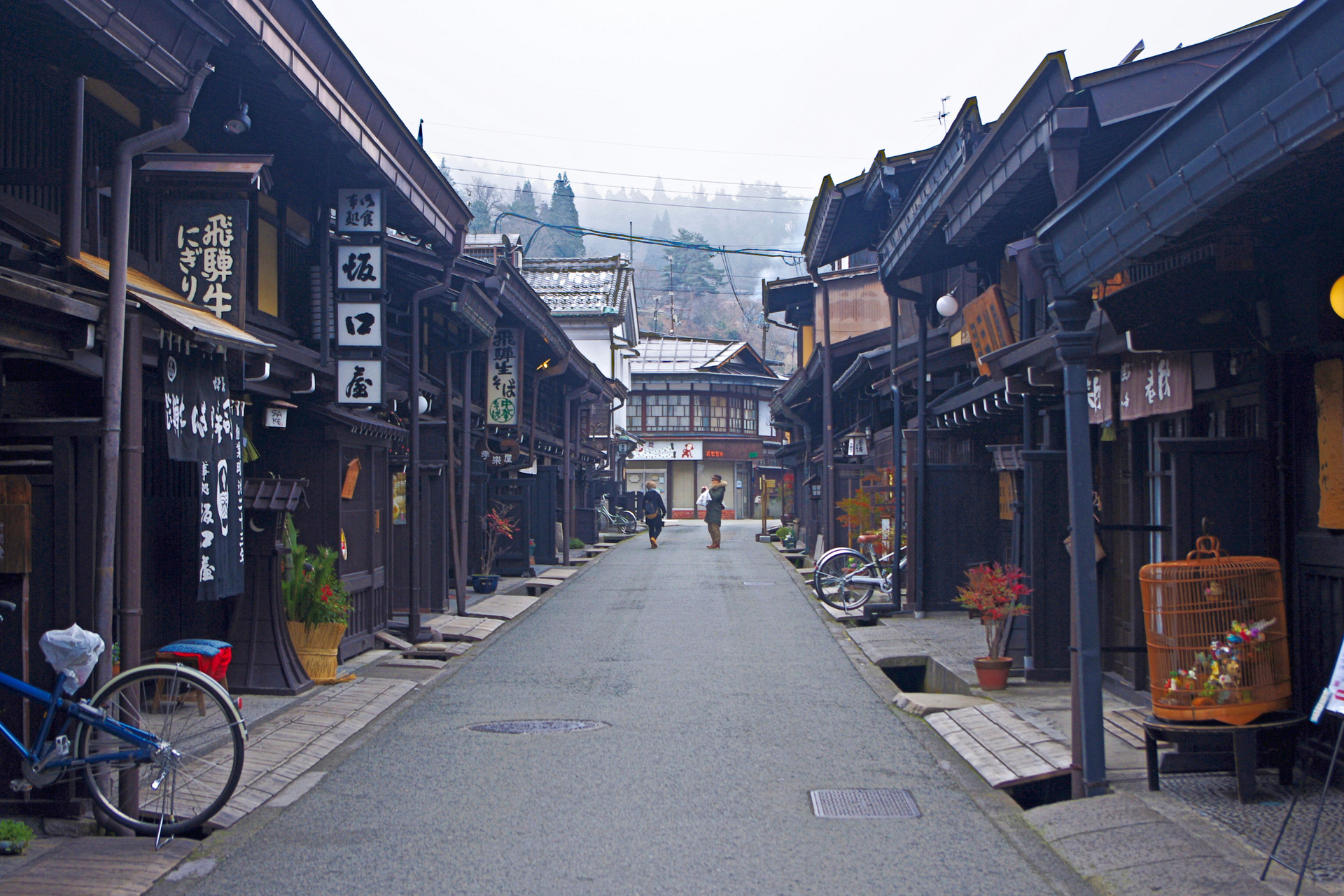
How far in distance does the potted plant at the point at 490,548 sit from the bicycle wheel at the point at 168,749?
44.8 feet

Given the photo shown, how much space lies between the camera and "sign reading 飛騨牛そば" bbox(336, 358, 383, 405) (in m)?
11.7

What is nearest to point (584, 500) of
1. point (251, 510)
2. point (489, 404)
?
point (489, 404)

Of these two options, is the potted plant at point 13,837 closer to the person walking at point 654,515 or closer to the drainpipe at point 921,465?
the drainpipe at point 921,465

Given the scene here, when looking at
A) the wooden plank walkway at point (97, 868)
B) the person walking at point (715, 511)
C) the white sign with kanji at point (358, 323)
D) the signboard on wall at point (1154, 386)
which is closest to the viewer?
the wooden plank walkway at point (97, 868)

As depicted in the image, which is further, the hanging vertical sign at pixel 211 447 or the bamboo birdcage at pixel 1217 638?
the hanging vertical sign at pixel 211 447

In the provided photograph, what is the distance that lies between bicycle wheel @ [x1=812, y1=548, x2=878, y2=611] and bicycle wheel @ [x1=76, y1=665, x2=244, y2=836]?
11.9 metres

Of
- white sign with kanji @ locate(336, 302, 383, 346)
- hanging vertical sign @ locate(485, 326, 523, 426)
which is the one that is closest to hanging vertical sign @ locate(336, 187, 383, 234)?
white sign with kanji @ locate(336, 302, 383, 346)

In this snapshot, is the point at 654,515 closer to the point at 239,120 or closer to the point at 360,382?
the point at 360,382

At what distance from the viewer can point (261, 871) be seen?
217 inches

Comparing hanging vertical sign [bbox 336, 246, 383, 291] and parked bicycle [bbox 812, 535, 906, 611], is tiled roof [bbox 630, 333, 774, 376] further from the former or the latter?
hanging vertical sign [bbox 336, 246, 383, 291]

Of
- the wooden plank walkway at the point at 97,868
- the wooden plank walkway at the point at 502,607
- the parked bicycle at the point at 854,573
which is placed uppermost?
the parked bicycle at the point at 854,573

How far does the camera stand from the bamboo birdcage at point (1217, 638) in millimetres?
6238

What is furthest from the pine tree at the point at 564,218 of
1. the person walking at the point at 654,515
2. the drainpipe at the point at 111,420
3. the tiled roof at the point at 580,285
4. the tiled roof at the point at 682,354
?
the drainpipe at the point at 111,420

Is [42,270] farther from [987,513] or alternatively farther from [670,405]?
[670,405]
